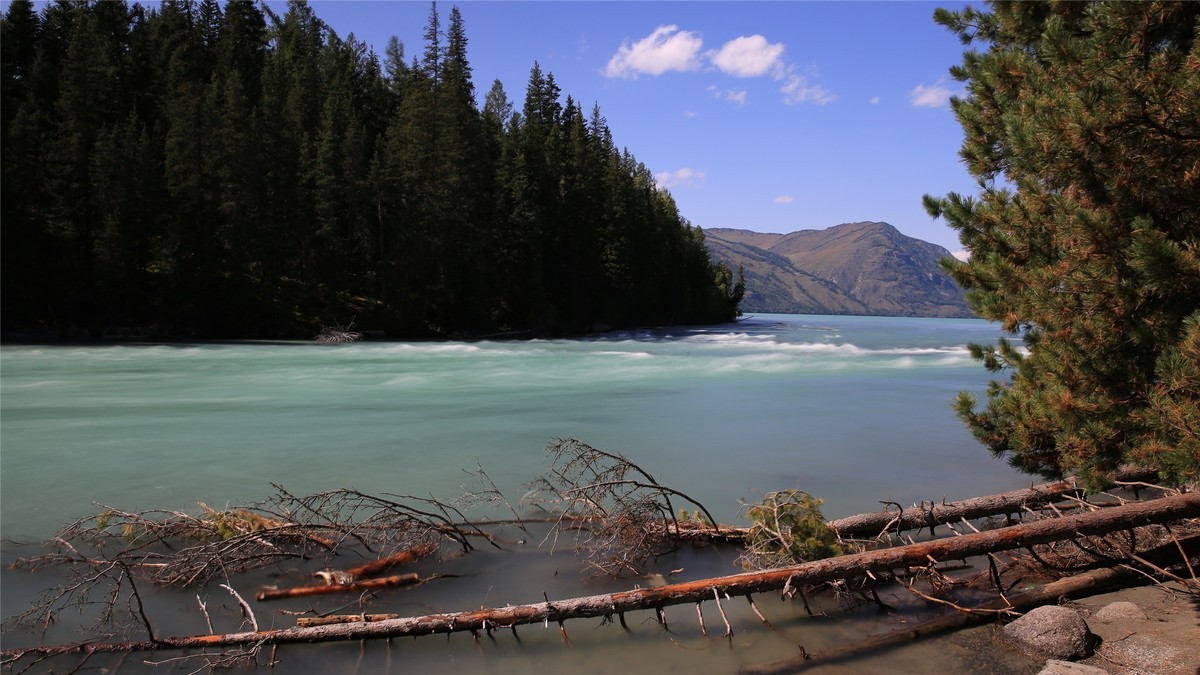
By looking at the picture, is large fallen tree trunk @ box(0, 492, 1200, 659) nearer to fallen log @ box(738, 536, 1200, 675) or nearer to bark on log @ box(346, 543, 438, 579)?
fallen log @ box(738, 536, 1200, 675)

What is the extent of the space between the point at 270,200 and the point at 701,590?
4806 cm

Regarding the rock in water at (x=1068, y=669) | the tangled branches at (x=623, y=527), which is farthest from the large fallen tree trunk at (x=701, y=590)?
the tangled branches at (x=623, y=527)

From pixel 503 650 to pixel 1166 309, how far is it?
192 inches

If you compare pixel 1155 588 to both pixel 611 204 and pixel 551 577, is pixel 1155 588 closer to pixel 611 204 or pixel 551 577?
pixel 551 577

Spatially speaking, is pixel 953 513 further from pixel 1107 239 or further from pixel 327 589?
pixel 327 589

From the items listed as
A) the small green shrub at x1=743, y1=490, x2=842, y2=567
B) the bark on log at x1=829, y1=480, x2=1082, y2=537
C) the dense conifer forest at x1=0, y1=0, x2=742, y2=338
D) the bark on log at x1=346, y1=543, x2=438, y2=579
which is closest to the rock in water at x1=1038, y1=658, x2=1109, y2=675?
the small green shrub at x1=743, y1=490, x2=842, y2=567

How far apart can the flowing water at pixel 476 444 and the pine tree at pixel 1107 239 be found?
2.24 metres

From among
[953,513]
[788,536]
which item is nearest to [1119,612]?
[953,513]

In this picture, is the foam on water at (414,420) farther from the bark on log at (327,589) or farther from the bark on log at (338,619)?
the bark on log at (338,619)

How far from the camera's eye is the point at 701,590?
15.3 ft

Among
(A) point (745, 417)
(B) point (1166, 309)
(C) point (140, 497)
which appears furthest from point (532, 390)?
(B) point (1166, 309)

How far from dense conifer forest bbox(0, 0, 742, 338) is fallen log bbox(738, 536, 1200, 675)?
45059 mm

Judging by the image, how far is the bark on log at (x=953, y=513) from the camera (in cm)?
648

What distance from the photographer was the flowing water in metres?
5.43
